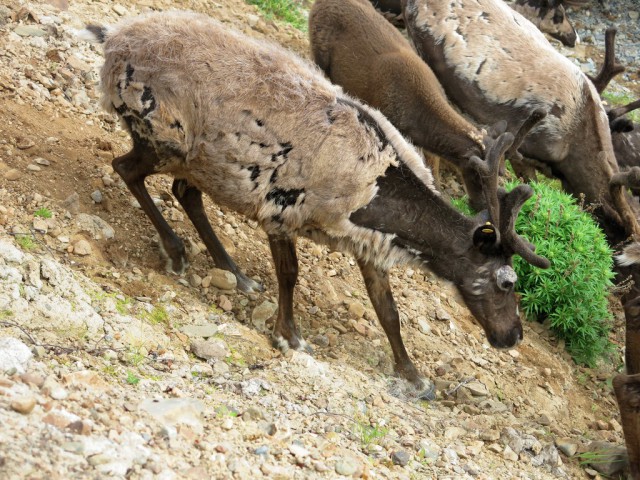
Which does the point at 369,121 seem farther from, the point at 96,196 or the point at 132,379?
the point at 132,379

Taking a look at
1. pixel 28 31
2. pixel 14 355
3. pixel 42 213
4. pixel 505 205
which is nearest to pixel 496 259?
pixel 505 205

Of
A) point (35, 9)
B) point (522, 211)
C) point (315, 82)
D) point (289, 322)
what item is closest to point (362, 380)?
point (289, 322)

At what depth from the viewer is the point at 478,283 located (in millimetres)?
5746

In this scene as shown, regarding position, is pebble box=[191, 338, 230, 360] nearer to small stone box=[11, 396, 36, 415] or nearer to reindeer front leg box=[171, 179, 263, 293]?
reindeer front leg box=[171, 179, 263, 293]

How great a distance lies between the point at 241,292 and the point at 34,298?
5.69ft

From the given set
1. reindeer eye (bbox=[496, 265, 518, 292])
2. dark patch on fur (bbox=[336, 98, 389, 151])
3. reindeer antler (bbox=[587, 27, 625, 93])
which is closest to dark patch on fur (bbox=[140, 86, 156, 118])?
dark patch on fur (bbox=[336, 98, 389, 151])

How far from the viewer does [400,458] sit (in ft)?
15.0

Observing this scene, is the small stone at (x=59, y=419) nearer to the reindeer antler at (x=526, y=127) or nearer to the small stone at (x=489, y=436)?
the small stone at (x=489, y=436)

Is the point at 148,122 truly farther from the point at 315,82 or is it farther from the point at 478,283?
the point at 478,283

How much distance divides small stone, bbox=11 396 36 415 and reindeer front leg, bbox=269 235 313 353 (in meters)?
2.25

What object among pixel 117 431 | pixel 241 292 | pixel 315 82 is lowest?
pixel 241 292

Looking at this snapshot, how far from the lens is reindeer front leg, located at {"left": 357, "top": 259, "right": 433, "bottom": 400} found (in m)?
5.79

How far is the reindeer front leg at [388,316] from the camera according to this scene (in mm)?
5793

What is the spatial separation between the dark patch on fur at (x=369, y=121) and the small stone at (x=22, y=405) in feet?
9.29
